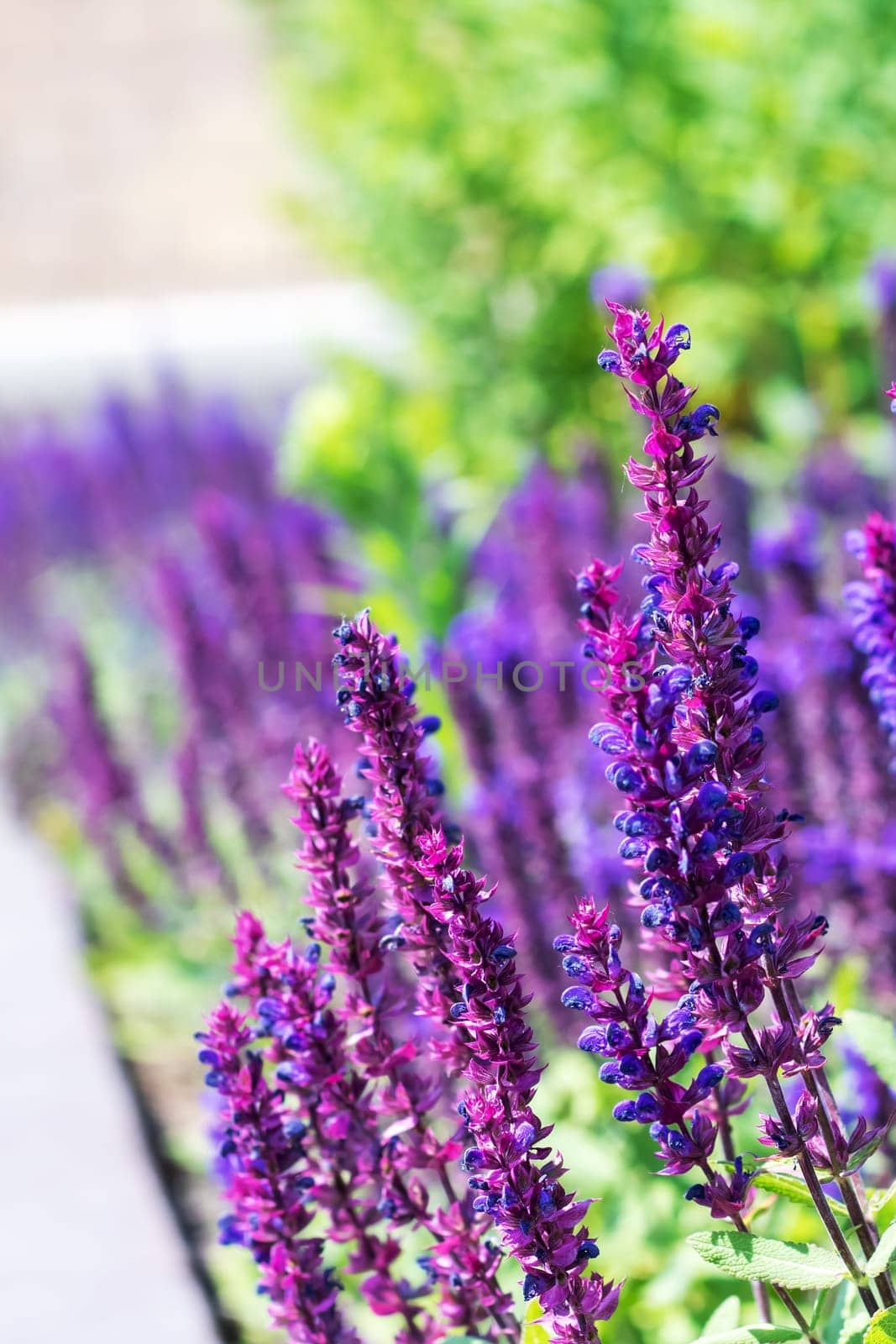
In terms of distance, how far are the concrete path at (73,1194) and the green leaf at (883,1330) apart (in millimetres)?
1792

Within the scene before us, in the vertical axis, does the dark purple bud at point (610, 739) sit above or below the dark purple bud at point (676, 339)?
below

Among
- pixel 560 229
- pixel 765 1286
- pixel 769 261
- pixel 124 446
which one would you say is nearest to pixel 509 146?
pixel 560 229

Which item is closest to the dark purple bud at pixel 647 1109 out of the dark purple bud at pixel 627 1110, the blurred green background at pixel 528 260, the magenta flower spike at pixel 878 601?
the dark purple bud at pixel 627 1110

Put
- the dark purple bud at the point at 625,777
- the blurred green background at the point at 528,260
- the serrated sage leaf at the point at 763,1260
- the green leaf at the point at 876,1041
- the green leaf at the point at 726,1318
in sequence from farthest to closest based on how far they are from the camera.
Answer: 1. the blurred green background at the point at 528,260
2. the green leaf at the point at 876,1041
3. the green leaf at the point at 726,1318
4. the serrated sage leaf at the point at 763,1260
5. the dark purple bud at the point at 625,777

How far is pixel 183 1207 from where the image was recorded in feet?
13.6

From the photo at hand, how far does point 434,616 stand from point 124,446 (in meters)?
4.30

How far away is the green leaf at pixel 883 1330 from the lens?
4.84 ft

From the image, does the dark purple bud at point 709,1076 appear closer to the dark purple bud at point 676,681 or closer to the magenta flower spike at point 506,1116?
the magenta flower spike at point 506,1116

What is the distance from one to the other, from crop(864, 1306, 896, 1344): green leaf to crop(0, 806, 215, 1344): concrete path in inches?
70.6

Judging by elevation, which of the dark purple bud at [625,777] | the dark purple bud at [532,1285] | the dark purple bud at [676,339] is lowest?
the dark purple bud at [532,1285]

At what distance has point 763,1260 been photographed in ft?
4.85

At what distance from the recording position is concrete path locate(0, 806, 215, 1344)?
3063 millimetres

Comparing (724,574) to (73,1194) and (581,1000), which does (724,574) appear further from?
(73,1194)

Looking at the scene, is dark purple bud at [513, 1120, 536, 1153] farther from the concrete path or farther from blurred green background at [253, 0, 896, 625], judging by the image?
blurred green background at [253, 0, 896, 625]
